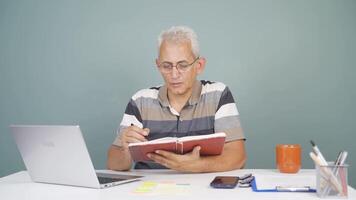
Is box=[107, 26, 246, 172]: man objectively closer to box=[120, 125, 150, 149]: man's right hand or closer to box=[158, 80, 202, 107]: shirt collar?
box=[158, 80, 202, 107]: shirt collar

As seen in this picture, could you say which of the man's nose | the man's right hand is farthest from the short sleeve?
the man's right hand

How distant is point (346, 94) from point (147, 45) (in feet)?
4.10

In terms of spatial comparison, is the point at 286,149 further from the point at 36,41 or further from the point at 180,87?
the point at 36,41

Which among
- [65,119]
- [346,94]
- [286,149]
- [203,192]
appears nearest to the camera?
[203,192]

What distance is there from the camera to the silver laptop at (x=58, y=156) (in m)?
1.25

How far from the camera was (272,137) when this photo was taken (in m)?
2.59

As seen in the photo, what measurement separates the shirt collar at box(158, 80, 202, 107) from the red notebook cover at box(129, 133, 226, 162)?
Answer: 0.47 meters

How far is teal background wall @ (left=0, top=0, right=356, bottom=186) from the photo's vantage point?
2.54 m

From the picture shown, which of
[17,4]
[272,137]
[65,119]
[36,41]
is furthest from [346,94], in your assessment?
[17,4]

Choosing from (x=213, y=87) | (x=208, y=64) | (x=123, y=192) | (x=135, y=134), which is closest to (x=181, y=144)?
(x=135, y=134)

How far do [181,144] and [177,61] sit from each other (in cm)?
58

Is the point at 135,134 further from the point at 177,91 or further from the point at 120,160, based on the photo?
the point at 177,91

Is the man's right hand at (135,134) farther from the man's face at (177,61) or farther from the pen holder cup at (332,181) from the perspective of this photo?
the pen holder cup at (332,181)

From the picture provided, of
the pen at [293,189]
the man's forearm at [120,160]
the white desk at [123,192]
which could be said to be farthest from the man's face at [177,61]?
the pen at [293,189]
